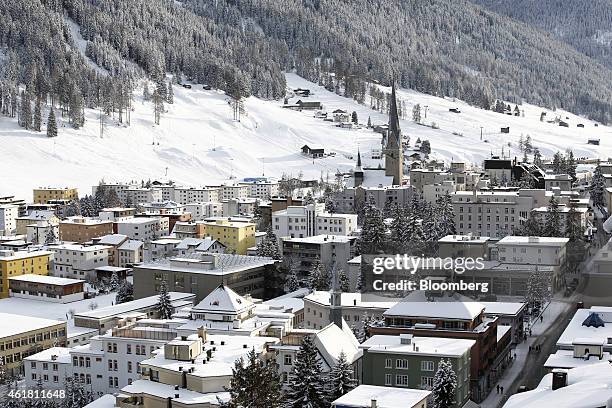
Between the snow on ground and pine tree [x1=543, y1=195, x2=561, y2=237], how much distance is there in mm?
20364

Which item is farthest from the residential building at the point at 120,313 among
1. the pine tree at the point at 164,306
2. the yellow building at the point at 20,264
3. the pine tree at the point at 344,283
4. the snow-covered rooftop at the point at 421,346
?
the snow-covered rooftop at the point at 421,346

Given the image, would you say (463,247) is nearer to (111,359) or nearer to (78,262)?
(111,359)

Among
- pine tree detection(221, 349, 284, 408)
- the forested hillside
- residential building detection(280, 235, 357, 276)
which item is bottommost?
pine tree detection(221, 349, 284, 408)

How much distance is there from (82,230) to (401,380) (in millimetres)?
37075

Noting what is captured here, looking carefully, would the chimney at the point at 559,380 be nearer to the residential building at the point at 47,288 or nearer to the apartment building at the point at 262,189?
the residential building at the point at 47,288

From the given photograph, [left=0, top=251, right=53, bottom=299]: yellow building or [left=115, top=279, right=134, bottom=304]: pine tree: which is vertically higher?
[left=0, top=251, right=53, bottom=299]: yellow building

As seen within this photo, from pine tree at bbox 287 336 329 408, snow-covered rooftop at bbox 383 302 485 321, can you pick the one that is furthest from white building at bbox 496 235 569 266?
pine tree at bbox 287 336 329 408

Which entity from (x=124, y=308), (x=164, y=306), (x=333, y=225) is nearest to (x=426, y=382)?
(x=164, y=306)

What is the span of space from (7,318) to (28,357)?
18.2 feet

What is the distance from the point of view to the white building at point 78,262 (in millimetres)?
52781

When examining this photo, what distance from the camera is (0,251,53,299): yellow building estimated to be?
4912cm

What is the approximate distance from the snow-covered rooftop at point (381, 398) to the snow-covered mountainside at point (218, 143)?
5718cm

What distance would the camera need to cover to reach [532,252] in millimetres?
42344

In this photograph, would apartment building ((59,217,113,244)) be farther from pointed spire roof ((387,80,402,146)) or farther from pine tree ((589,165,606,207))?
pine tree ((589,165,606,207))
